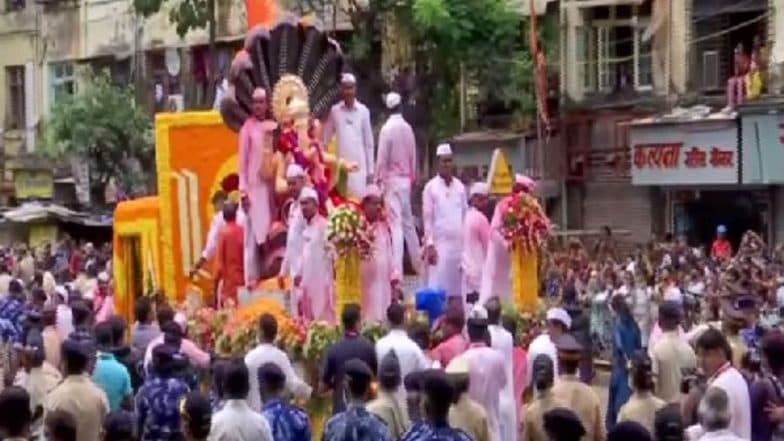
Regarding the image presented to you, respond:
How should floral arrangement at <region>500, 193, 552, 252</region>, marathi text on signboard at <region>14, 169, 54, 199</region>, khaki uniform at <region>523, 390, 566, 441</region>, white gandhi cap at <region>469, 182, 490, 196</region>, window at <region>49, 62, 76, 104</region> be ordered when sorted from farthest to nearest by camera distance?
window at <region>49, 62, 76, 104</region> < marathi text on signboard at <region>14, 169, 54, 199</region> < white gandhi cap at <region>469, 182, 490, 196</region> < floral arrangement at <region>500, 193, 552, 252</region> < khaki uniform at <region>523, 390, 566, 441</region>

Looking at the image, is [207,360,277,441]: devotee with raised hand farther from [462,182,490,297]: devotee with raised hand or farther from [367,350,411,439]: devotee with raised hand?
[462,182,490,297]: devotee with raised hand

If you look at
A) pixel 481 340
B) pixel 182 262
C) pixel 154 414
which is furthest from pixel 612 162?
pixel 154 414

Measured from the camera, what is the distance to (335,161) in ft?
62.9

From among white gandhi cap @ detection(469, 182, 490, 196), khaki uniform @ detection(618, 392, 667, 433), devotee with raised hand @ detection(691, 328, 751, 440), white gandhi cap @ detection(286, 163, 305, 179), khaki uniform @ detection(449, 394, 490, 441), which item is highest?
white gandhi cap @ detection(286, 163, 305, 179)

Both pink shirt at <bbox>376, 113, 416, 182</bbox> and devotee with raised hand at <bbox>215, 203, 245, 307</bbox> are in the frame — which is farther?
devotee with raised hand at <bbox>215, 203, 245, 307</bbox>

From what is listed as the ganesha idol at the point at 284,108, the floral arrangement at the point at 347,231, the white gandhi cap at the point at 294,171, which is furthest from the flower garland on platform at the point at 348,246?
the white gandhi cap at the point at 294,171

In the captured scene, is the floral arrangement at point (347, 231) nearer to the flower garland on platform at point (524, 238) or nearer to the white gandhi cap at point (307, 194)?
the white gandhi cap at point (307, 194)

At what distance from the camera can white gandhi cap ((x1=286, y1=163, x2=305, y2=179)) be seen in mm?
18422

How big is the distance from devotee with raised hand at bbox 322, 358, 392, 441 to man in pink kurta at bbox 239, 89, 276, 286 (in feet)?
27.8

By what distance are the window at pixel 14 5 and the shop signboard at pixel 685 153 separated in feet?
65.9

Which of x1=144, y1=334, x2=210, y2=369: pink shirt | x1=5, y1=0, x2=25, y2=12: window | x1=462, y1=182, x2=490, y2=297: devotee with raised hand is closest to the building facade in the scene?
x1=462, y1=182, x2=490, y2=297: devotee with raised hand

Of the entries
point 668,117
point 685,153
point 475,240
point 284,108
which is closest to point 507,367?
point 475,240

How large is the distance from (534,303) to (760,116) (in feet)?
41.6

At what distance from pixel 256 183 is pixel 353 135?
3.58ft
